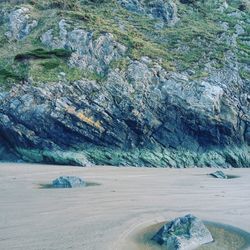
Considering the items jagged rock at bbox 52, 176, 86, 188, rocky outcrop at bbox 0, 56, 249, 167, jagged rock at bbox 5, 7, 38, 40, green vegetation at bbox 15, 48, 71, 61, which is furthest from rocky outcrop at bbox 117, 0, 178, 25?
jagged rock at bbox 52, 176, 86, 188

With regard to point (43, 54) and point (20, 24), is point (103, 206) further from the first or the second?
point (20, 24)

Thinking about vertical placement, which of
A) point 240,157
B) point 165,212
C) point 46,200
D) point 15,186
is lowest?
point 240,157

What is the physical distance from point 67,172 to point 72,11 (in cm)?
1395

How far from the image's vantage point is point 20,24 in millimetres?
23172

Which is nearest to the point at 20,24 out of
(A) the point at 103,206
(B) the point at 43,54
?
(B) the point at 43,54

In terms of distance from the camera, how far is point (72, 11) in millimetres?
23984

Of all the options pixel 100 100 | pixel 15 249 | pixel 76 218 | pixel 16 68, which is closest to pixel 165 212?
pixel 76 218

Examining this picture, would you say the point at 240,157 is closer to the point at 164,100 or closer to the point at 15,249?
the point at 164,100

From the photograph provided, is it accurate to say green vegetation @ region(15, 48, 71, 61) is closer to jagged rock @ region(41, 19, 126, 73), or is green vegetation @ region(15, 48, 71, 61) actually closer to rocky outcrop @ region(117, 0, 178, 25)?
jagged rock @ region(41, 19, 126, 73)

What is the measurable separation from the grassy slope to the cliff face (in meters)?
0.07

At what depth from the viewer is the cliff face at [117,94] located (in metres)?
15.3

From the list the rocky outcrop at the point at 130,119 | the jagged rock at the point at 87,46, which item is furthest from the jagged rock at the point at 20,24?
the rocky outcrop at the point at 130,119

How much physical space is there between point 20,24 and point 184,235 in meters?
19.7

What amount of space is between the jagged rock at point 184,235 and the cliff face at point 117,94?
28.2ft
